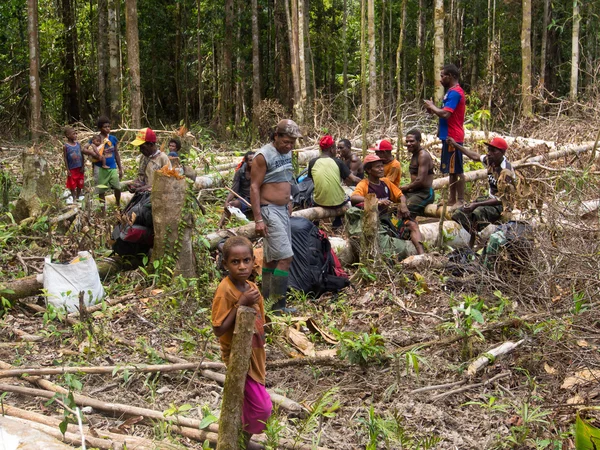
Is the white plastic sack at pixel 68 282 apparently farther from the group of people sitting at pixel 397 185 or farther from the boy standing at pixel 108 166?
the boy standing at pixel 108 166

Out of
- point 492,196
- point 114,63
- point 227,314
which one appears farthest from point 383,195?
point 114,63

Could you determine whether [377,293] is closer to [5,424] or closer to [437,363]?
[437,363]

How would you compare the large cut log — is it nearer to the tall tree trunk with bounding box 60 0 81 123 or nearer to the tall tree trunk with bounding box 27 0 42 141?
the tall tree trunk with bounding box 27 0 42 141

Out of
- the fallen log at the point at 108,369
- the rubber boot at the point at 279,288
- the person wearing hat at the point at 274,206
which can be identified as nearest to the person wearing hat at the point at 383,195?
the person wearing hat at the point at 274,206

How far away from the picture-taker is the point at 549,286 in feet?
17.4

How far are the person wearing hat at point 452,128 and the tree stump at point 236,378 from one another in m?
5.59

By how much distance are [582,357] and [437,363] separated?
99 cm

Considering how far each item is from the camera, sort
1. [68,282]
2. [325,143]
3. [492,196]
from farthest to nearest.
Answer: [325,143] < [492,196] < [68,282]

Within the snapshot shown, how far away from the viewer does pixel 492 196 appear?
7.51 meters

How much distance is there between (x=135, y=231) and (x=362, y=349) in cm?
313

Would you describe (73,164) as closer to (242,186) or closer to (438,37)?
(242,186)

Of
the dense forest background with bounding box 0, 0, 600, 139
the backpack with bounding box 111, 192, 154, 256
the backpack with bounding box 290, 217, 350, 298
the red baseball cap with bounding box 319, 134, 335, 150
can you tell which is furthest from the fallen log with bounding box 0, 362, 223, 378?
the dense forest background with bounding box 0, 0, 600, 139

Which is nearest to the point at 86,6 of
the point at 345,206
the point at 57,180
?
the point at 57,180

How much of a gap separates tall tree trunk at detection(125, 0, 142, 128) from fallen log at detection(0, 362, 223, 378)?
10.2 m
